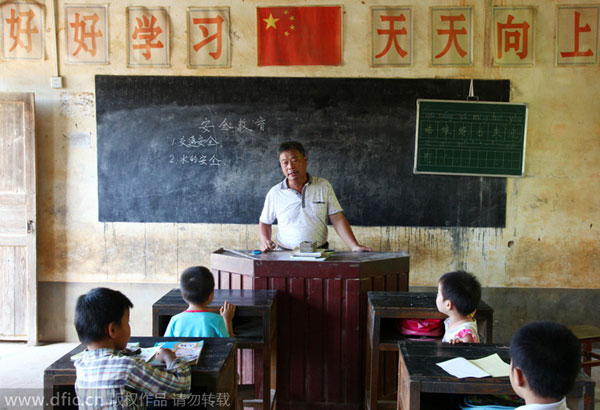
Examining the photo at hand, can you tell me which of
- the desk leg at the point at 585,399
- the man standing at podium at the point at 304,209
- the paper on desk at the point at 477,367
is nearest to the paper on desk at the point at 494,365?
the paper on desk at the point at 477,367

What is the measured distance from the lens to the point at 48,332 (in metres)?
4.40

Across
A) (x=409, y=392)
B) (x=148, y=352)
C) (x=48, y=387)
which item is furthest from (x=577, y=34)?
(x=48, y=387)

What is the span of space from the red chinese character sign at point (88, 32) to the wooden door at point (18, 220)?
607 mm

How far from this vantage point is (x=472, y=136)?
4.14 meters

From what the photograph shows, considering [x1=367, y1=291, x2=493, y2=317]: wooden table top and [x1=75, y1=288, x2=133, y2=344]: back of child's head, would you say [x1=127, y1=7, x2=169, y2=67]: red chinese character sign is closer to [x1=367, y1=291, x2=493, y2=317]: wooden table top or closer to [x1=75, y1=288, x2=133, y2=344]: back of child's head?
[x1=367, y1=291, x2=493, y2=317]: wooden table top

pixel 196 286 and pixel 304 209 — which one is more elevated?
pixel 304 209

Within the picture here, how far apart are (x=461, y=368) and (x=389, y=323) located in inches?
46.7

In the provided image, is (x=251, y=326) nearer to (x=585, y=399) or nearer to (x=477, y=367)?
(x=477, y=367)

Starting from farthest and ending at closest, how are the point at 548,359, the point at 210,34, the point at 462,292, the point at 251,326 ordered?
1. the point at 210,34
2. the point at 251,326
3. the point at 462,292
4. the point at 548,359

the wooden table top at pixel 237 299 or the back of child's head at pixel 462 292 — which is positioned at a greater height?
the back of child's head at pixel 462 292

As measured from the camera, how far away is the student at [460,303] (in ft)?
6.77

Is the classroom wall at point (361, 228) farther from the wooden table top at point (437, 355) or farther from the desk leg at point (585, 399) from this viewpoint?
the desk leg at point (585, 399)

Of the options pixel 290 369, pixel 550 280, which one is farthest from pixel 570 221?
pixel 290 369

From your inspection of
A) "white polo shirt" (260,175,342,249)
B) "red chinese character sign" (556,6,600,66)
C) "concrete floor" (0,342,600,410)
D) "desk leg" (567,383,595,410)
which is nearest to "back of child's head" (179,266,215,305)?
"white polo shirt" (260,175,342,249)
